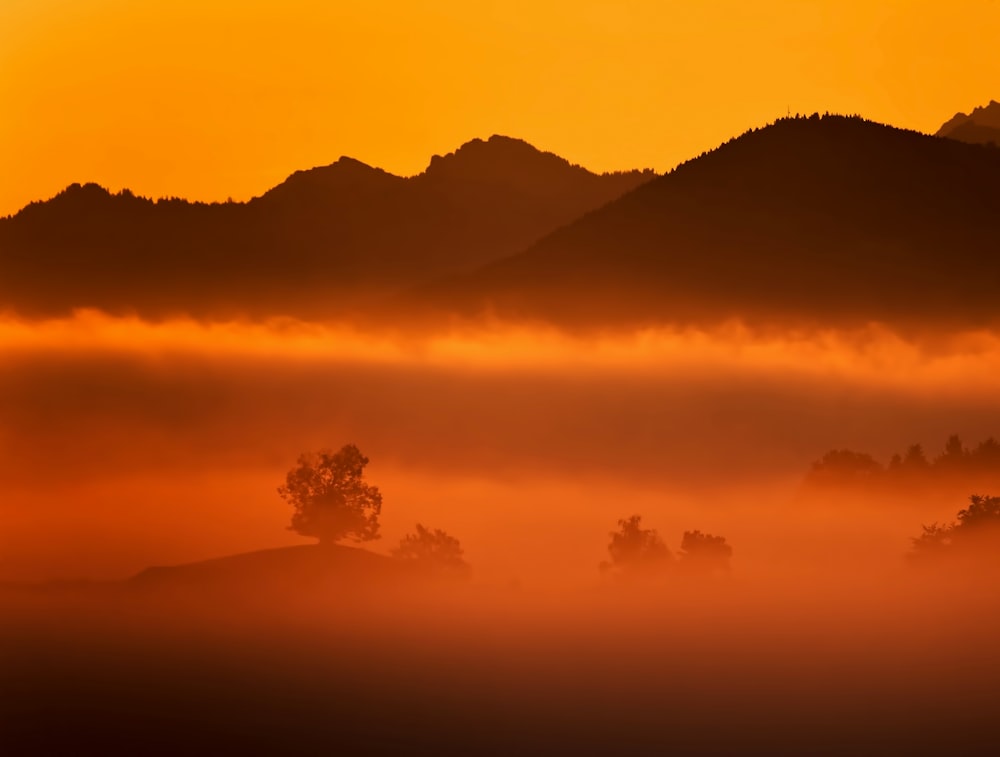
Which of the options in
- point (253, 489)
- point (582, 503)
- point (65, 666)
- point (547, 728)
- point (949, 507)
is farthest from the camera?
point (582, 503)

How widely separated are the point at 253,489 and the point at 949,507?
202ft

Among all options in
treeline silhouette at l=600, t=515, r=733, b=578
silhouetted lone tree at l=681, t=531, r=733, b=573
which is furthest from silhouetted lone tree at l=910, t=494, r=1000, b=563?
treeline silhouette at l=600, t=515, r=733, b=578

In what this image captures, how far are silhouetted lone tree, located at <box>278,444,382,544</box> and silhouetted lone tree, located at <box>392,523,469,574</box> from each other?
17924 mm

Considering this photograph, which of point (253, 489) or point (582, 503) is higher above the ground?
point (582, 503)

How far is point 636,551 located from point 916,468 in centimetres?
2589

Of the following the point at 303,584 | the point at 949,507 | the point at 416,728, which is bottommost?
the point at 416,728

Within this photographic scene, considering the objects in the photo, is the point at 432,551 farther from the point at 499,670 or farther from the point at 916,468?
the point at 916,468

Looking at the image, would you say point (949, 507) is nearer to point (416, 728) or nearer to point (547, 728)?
point (547, 728)

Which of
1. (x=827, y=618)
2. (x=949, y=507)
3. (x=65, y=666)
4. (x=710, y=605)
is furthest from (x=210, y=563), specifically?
(x=949, y=507)

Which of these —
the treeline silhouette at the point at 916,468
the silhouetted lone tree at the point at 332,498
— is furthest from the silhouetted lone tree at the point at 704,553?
the silhouetted lone tree at the point at 332,498

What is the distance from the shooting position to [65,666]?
411 ft

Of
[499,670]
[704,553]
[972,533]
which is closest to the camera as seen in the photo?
[972,533]

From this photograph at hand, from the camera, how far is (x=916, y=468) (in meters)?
144

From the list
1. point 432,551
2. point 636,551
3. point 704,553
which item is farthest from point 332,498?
point 704,553
